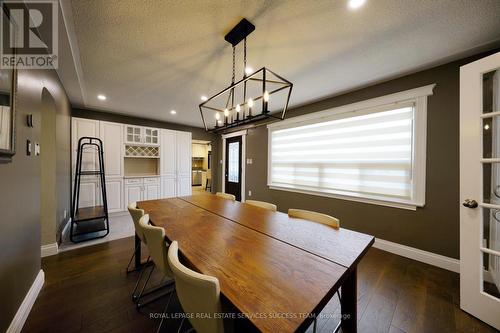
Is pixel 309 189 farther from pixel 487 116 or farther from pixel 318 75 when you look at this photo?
pixel 487 116

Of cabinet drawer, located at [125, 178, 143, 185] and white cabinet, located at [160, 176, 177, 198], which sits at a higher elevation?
cabinet drawer, located at [125, 178, 143, 185]

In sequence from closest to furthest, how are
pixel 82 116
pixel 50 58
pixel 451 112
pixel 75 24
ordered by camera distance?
pixel 75 24 < pixel 50 58 < pixel 451 112 < pixel 82 116

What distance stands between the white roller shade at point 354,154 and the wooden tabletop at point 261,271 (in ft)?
7.44

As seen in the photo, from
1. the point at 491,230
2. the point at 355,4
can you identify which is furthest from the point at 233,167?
the point at 491,230

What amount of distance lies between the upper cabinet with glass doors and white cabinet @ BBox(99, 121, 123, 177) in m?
0.16

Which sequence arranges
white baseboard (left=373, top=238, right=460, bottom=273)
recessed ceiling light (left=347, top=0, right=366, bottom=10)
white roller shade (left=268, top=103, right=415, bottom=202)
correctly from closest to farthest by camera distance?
recessed ceiling light (left=347, top=0, right=366, bottom=10) → white baseboard (left=373, top=238, right=460, bottom=273) → white roller shade (left=268, top=103, right=415, bottom=202)

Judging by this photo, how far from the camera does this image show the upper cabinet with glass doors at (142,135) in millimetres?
4223

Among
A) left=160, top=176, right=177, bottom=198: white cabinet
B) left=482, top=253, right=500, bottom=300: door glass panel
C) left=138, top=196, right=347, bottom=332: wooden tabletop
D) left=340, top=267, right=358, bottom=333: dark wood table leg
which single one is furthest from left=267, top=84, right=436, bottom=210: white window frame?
left=160, top=176, right=177, bottom=198: white cabinet

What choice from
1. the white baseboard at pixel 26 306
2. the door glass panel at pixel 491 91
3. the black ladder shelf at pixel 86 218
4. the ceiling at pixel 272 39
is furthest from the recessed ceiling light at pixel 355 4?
the black ladder shelf at pixel 86 218

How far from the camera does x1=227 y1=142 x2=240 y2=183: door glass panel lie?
17.4 feet

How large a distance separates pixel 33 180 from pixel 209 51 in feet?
7.02

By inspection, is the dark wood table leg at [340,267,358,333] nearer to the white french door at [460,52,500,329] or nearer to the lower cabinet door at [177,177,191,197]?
the white french door at [460,52,500,329]

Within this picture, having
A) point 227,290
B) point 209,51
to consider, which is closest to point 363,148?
point 209,51

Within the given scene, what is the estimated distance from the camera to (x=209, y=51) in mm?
1955
